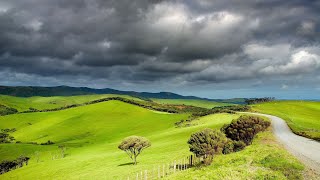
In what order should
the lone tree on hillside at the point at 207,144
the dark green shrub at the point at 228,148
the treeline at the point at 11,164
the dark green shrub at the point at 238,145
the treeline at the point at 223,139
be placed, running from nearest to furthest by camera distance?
1. the lone tree on hillside at the point at 207,144
2. the treeline at the point at 223,139
3. the dark green shrub at the point at 228,148
4. the dark green shrub at the point at 238,145
5. the treeline at the point at 11,164

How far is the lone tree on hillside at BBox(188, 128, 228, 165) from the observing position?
64.3m

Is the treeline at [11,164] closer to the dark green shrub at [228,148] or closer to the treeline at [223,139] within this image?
the treeline at [223,139]

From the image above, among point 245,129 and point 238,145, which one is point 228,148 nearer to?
point 238,145

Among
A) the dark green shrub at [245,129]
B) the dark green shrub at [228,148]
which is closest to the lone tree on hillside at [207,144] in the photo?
the dark green shrub at [228,148]

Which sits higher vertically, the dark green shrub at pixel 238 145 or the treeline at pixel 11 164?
the dark green shrub at pixel 238 145

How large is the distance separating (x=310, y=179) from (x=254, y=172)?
241 inches

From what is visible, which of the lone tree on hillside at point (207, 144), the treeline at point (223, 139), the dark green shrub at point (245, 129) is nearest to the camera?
the lone tree on hillside at point (207, 144)

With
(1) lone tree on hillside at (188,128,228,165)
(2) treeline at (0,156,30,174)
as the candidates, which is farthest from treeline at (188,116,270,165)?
(2) treeline at (0,156,30,174)

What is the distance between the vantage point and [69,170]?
Answer: 101 meters

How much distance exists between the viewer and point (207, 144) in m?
65.1

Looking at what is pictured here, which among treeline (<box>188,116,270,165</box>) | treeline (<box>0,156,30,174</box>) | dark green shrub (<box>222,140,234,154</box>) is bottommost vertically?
treeline (<box>0,156,30,174</box>)

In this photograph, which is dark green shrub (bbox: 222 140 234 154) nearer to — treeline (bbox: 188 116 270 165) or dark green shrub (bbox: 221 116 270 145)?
treeline (bbox: 188 116 270 165)

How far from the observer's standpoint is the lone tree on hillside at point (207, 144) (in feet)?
211

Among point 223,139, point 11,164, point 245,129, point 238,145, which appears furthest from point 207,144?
point 11,164
